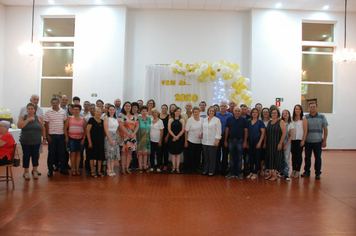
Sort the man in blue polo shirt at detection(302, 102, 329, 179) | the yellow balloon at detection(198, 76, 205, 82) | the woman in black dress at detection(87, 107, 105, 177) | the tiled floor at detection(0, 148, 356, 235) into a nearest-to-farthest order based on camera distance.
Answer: the tiled floor at detection(0, 148, 356, 235) < the woman in black dress at detection(87, 107, 105, 177) < the man in blue polo shirt at detection(302, 102, 329, 179) < the yellow balloon at detection(198, 76, 205, 82)

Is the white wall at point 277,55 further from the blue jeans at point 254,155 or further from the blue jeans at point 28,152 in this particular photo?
the blue jeans at point 28,152

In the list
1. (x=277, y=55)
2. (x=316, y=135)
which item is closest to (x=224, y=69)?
(x=316, y=135)

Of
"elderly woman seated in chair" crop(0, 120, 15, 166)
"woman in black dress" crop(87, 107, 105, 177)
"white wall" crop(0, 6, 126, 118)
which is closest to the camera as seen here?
"elderly woman seated in chair" crop(0, 120, 15, 166)

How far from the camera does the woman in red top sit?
193 inches

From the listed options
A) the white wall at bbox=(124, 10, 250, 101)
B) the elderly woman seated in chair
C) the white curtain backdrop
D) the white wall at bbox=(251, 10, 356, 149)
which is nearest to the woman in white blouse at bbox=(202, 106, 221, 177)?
the white curtain backdrop

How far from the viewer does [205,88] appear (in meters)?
6.64

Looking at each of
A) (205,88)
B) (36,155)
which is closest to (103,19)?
(205,88)

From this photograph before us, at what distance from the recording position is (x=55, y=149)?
4.92 metres

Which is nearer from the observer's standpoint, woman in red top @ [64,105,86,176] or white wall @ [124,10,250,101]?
woman in red top @ [64,105,86,176]

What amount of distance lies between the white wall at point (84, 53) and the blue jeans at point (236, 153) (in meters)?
5.71

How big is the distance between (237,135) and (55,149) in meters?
3.85

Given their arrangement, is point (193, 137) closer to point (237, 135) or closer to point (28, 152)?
point (237, 135)

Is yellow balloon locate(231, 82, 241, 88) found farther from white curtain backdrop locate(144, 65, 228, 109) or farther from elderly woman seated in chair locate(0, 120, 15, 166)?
elderly woman seated in chair locate(0, 120, 15, 166)

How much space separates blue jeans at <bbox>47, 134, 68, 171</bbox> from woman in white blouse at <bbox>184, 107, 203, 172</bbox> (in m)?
2.65
